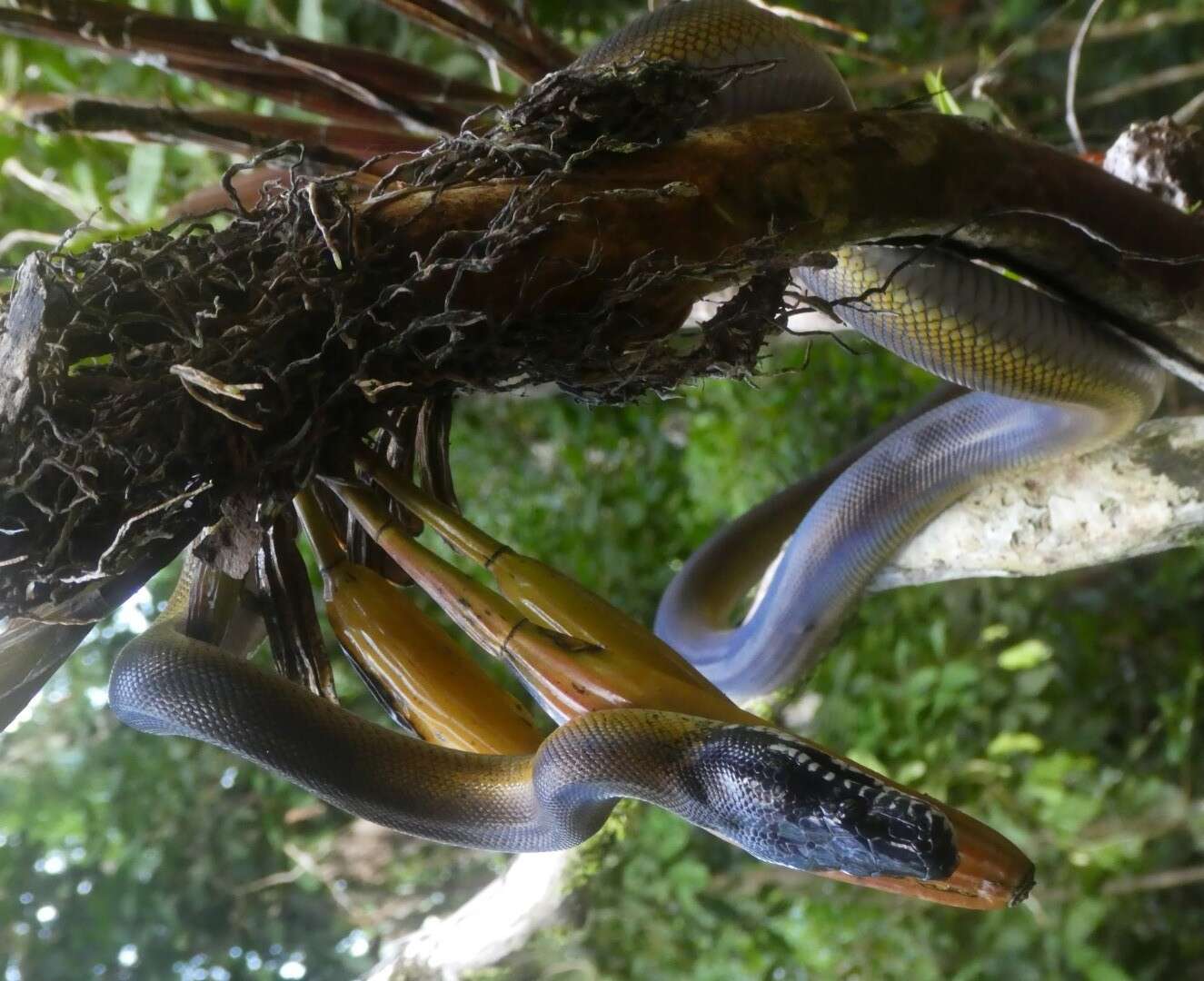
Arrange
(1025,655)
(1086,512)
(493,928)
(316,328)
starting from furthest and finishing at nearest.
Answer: (1025,655)
(493,928)
(1086,512)
(316,328)

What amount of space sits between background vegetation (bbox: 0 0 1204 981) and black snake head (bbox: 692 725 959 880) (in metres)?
1.40

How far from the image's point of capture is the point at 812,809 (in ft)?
2.27

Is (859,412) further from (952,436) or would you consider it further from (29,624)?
(29,624)

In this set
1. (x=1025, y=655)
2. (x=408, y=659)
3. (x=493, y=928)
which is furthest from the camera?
(x=1025, y=655)

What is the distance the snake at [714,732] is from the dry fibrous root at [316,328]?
0.13 metres

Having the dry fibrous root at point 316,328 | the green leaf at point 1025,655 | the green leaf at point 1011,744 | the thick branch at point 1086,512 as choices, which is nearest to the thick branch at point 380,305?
the dry fibrous root at point 316,328

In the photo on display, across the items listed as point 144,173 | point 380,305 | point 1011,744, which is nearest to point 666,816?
point 1011,744

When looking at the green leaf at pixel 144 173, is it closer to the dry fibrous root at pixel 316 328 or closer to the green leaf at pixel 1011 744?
the dry fibrous root at pixel 316 328

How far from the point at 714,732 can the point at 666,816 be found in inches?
84.1

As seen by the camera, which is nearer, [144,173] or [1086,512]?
[1086,512]

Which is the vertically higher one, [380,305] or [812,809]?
[380,305]

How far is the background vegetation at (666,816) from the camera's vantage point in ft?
8.65

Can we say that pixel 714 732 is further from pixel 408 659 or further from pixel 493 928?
pixel 493 928

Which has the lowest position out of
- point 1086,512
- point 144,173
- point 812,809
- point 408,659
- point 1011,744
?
point 1011,744
